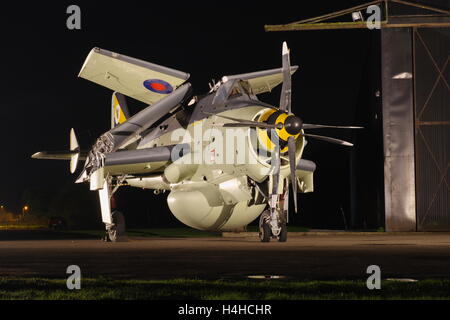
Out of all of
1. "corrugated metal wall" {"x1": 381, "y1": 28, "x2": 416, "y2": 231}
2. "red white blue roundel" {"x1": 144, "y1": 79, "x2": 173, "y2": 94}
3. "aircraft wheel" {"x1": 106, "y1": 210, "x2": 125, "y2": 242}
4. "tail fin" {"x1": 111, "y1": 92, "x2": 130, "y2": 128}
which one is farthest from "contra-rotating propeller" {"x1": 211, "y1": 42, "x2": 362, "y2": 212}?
"corrugated metal wall" {"x1": 381, "y1": 28, "x2": 416, "y2": 231}

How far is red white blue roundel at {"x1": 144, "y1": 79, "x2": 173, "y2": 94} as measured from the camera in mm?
27156

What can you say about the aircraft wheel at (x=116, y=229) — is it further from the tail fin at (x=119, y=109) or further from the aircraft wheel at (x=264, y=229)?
the tail fin at (x=119, y=109)

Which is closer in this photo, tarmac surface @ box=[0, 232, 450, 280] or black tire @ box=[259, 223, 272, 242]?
tarmac surface @ box=[0, 232, 450, 280]

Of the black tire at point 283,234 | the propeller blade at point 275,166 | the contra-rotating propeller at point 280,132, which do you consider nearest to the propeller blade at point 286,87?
the contra-rotating propeller at point 280,132

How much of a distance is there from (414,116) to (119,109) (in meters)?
16.6

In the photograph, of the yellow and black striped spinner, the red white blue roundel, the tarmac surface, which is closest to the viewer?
the tarmac surface

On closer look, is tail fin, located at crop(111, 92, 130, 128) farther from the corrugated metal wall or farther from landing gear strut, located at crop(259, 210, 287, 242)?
the corrugated metal wall

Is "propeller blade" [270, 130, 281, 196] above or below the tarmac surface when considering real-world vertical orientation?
above

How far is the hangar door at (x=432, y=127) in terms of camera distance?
38531 mm

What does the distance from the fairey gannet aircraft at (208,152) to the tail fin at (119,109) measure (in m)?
5.63

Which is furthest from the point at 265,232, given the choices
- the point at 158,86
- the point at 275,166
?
the point at 158,86

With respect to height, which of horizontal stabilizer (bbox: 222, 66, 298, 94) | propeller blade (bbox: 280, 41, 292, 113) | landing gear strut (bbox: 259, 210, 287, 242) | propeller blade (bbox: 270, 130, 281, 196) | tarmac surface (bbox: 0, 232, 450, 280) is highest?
horizontal stabilizer (bbox: 222, 66, 298, 94)
